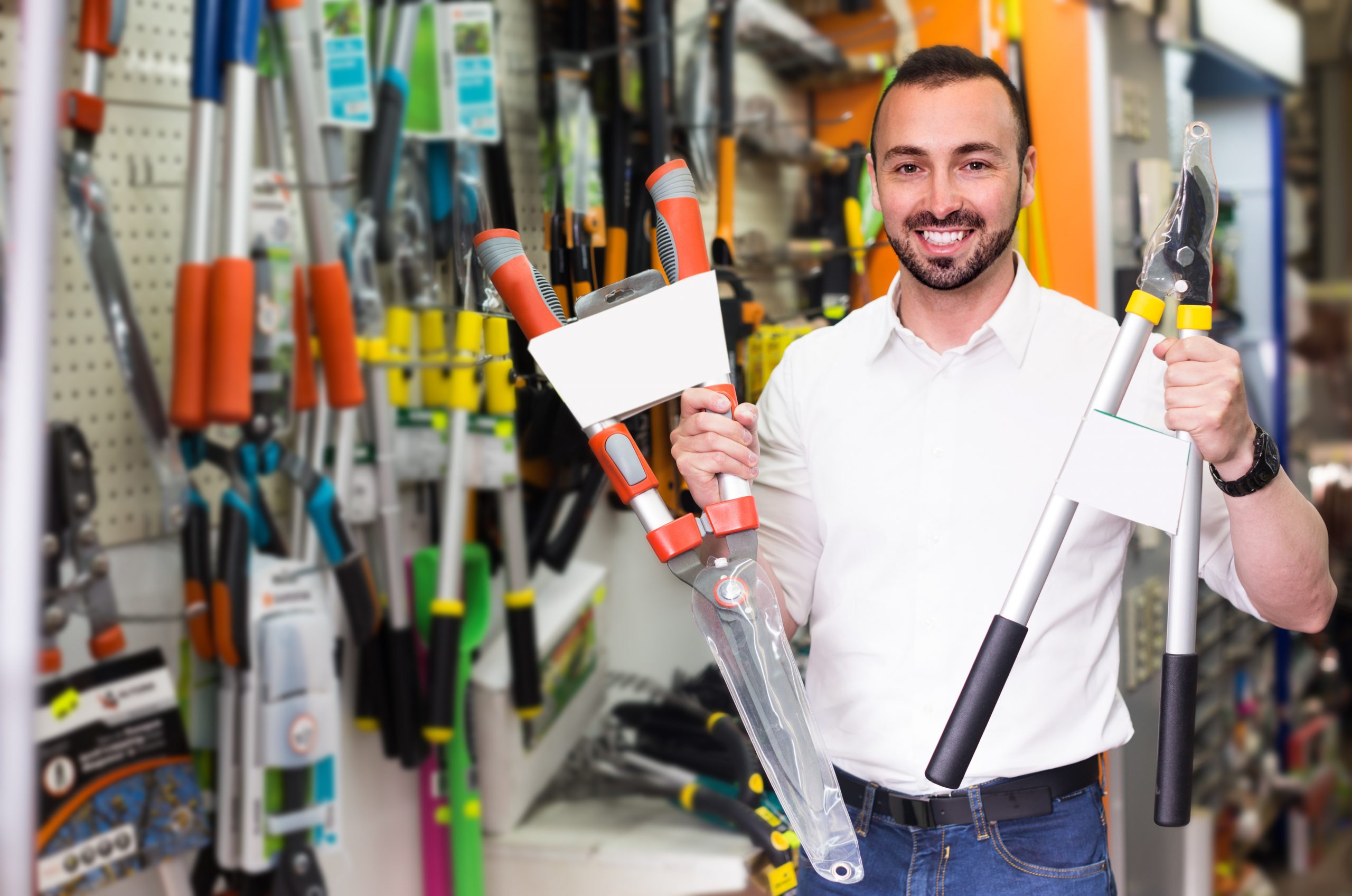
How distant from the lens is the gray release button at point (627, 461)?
883 mm

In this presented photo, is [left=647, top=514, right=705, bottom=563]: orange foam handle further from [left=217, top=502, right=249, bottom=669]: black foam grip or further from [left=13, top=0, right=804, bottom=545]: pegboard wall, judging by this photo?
[left=217, top=502, right=249, bottom=669]: black foam grip

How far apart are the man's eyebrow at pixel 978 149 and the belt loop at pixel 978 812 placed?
57 cm

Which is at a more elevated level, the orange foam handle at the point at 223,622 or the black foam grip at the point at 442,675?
the orange foam handle at the point at 223,622

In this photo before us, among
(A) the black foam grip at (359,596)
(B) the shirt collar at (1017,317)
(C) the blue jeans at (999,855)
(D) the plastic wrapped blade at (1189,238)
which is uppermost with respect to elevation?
(D) the plastic wrapped blade at (1189,238)

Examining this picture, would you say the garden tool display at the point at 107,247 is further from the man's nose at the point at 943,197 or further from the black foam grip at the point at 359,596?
the man's nose at the point at 943,197

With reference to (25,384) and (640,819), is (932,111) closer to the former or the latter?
(25,384)

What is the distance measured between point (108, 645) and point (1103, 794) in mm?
1071

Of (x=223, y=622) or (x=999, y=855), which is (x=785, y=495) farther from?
(x=223, y=622)

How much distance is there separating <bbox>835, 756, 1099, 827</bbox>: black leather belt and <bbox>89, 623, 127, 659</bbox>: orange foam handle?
0.81 m

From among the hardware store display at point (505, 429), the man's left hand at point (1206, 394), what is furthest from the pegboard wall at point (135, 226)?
the man's left hand at point (1206, 394)

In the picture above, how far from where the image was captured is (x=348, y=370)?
61.7 inches

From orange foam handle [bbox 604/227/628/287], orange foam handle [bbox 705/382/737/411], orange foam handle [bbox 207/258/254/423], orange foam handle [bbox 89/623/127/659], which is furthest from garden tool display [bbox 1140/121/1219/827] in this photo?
orange foam handle [bbox 89/623/127/659]

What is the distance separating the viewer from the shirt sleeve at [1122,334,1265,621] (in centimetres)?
103

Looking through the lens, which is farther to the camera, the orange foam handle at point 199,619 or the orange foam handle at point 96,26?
the orange foam handle at point 199,619
